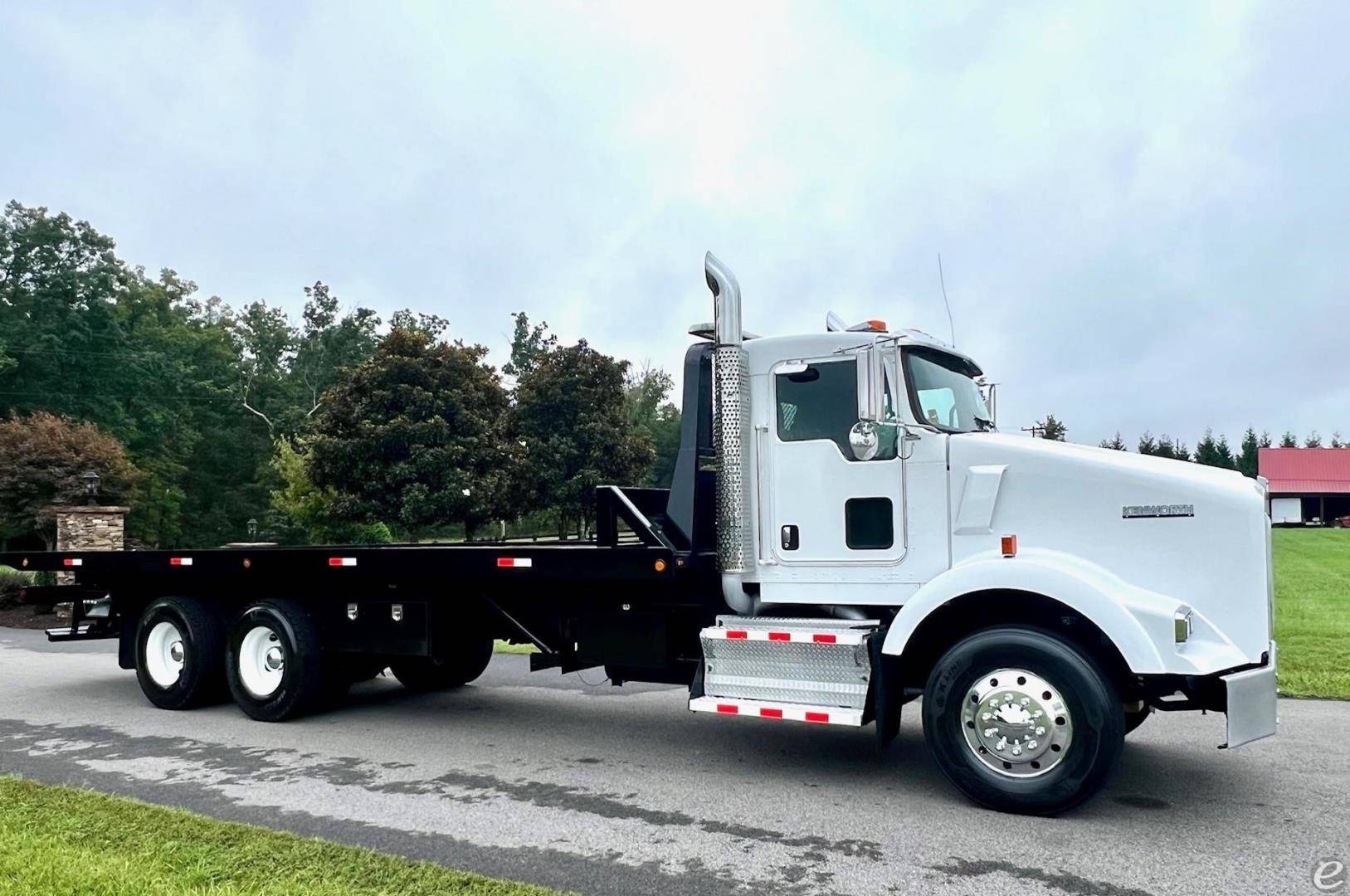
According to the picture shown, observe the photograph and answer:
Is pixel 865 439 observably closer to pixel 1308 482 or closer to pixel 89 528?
pixel 89 528

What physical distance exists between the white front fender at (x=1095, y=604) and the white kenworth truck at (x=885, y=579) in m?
0.01

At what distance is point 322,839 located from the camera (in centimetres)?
486

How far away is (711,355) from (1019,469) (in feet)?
6.70

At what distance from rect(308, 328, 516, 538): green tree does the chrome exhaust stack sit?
2467 cm

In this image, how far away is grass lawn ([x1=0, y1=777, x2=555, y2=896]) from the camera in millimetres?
4176

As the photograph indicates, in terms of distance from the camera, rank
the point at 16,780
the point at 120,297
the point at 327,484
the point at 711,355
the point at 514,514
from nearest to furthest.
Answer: the point at 16,780 < the point at 711,355 < the point at 327,484 < the point at 514,514 < the point at 120,297

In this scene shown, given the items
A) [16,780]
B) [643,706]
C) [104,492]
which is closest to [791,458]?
[643,706]

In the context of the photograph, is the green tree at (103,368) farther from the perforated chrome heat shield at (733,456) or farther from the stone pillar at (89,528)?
the perforated chrome heat shield at (733,456)

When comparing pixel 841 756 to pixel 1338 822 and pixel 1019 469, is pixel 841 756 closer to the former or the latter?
pixel 1019 469

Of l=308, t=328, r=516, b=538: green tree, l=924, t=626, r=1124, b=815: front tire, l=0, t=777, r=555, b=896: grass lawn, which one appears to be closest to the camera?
l=0, t=777, r=555, b=896: grass lawn

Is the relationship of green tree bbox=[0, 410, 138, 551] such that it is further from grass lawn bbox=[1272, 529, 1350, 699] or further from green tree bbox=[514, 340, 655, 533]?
grass lawn bbox=[1272, 529, 1350, 699]

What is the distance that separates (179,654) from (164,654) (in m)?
0.20

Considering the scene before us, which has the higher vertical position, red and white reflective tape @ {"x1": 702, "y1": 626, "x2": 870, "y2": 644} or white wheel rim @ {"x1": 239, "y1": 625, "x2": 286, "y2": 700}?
red and white reflective tape @ {"x1": 702, "y1": 626, "x2": 870, "y2": 644}

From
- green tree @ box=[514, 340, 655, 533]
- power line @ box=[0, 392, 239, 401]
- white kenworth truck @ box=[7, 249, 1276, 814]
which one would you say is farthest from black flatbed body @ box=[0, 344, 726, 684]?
power line @ box=[0, 392, 239, 401]
